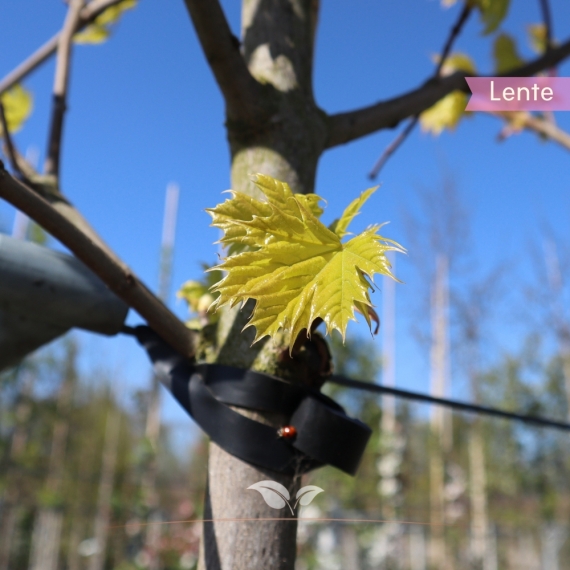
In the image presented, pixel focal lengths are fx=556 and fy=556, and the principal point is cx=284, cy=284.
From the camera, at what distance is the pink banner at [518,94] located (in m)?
0.96

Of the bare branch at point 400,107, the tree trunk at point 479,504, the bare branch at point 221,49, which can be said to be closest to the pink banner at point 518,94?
the bare branch at point 400,107

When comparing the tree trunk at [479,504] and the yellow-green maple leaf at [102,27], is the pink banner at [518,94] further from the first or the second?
the tree trunk at [479,504]

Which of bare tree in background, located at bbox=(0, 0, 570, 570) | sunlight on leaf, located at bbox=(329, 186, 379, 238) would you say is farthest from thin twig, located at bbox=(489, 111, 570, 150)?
sunlight on leaf, located at bbox=(329, 186, 379, 238)

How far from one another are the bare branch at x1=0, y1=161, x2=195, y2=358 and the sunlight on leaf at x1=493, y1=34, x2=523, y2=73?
1.40 meters

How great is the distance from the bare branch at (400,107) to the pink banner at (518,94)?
2 centimetres

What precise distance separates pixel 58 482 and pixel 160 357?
551cm

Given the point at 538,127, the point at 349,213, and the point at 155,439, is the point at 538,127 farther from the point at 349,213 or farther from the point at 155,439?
the point at 155,439

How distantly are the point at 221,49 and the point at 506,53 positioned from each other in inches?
49.8

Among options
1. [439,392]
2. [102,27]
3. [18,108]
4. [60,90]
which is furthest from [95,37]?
[439,392]

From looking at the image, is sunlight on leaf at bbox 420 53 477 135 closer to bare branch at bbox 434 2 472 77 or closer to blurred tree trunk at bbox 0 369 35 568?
bare branch at bbox 434 2 472 77

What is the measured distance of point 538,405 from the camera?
5.98 m

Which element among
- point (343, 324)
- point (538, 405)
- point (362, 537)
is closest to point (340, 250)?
point (343, 324)

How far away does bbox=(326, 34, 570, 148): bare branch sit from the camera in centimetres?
74

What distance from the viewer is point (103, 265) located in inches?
19.2
